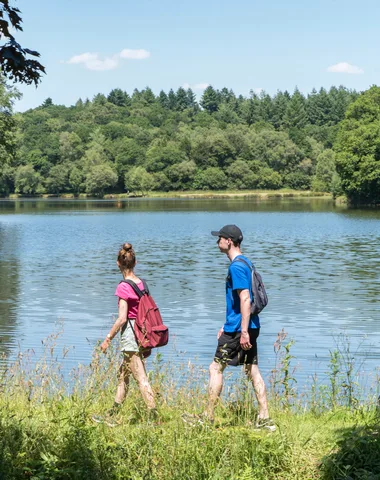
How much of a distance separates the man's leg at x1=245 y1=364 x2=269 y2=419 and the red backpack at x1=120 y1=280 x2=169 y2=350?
809 mm

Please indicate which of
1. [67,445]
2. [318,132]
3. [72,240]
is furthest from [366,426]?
[318,132]

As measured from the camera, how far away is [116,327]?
24.9ft

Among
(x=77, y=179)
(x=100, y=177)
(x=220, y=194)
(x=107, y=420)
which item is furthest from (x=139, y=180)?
(x=107, y=420)

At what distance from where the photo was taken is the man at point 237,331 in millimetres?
7250

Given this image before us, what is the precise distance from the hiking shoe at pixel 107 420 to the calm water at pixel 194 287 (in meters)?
1.86

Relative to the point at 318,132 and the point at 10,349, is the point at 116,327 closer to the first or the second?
the point at 10,349

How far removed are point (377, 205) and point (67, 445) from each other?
85752mm

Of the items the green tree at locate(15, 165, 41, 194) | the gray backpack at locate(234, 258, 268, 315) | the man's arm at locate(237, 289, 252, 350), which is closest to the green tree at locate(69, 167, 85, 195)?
the green tree at locate(15, 165, 41, 194)

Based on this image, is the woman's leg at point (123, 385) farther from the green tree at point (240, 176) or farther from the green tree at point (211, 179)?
the green tree at point (240, 176)

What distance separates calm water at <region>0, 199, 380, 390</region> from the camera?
16922 millimetres

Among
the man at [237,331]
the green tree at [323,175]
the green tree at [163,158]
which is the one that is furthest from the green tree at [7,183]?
the man at [237,331]

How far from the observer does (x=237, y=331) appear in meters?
7.41

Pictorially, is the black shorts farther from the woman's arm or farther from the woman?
the woman's arm

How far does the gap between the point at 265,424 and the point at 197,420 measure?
0.66 metres
